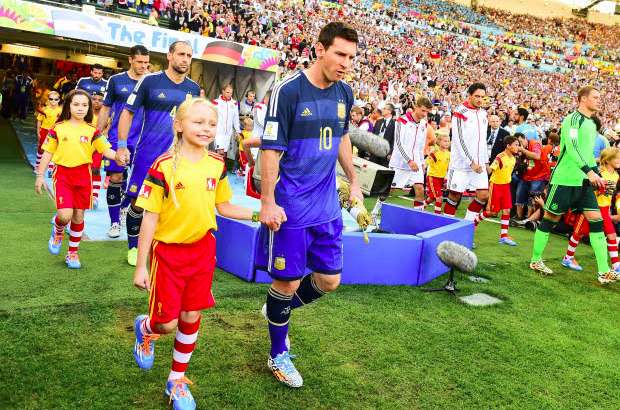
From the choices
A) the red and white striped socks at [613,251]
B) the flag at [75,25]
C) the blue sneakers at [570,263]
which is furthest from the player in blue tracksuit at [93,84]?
the red and white striped socks at [613,251]

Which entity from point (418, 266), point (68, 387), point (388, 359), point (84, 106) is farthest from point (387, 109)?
point (68, 387)

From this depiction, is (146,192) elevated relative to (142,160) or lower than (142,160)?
elevated

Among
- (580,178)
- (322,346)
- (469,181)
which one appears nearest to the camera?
(322,346)

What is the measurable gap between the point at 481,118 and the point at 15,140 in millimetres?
12169

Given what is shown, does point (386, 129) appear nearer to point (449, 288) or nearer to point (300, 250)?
point (449, 288)

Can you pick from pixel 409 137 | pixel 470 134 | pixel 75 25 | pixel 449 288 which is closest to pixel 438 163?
pixel 409 137

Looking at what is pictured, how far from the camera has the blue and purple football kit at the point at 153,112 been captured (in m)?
5.12

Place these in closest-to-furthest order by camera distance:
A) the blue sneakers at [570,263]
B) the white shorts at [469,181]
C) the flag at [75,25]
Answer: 1. the blue sneakers at [570,263]
2. the white shorts at [469,181]
3. the flag at [75,25]

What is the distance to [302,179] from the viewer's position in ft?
10.6

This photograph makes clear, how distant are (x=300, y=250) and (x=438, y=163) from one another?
6260 millimetres

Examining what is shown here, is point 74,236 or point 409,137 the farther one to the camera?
point 409,137

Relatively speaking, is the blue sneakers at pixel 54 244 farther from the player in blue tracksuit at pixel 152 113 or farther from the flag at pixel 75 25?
the flag at pixel 75 25

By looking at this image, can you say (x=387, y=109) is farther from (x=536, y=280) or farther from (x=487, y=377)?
(x=487, y=377)

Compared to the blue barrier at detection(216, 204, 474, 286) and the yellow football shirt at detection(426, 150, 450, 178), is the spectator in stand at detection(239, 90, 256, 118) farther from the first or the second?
the blue barrier at detection(216, 204, 474, 286)
